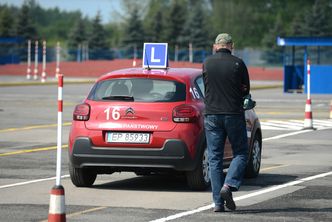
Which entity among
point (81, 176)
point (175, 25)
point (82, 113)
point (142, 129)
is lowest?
point (81, 176)

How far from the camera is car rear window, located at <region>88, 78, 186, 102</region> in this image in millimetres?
12977

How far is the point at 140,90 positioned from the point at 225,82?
2.22 meters

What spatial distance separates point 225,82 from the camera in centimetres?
1107

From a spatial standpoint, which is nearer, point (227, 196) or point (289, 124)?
point (227, 196)

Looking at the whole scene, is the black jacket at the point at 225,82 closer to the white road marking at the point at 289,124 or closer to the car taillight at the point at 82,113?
the car taillight at the point at 82,113

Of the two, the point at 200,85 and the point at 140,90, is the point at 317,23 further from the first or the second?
the point at 140,90

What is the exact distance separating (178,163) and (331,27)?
8073 cm

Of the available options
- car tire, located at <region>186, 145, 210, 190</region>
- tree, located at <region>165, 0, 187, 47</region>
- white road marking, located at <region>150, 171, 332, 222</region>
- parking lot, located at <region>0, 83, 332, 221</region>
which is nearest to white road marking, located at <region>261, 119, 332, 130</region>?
parking lot, located at <region>0, 83, 332, 221</region>

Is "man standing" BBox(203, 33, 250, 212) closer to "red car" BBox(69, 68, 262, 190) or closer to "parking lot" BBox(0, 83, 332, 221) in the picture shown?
"parking lot" BBox(0, 83, 332, 221)

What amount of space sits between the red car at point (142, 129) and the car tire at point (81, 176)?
0.01 m

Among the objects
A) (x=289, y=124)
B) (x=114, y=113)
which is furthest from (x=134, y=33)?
(x=114, y=113)

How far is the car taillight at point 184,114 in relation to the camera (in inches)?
500

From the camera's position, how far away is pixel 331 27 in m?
91.8

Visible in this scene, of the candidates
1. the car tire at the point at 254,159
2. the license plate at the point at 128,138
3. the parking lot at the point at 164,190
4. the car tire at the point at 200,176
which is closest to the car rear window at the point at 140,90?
the license plate at the point at 128,138
